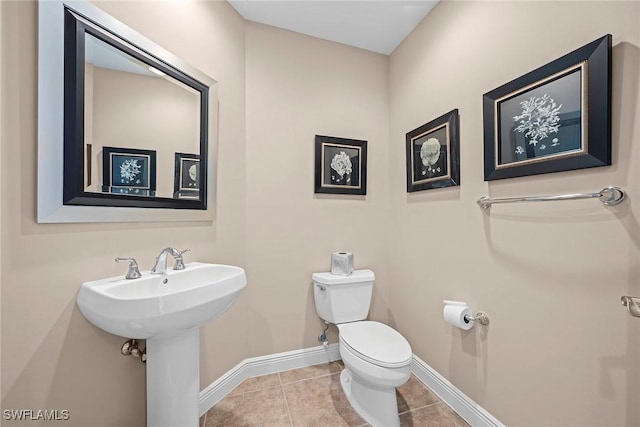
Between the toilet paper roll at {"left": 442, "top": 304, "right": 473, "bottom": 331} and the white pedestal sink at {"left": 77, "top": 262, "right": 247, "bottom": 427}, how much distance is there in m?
1.12

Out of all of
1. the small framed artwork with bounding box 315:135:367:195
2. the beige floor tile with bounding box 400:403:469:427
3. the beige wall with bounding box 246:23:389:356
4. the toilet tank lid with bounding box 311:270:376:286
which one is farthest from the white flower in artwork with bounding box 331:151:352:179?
the beige floor tile with bounding box 400:403:469:427

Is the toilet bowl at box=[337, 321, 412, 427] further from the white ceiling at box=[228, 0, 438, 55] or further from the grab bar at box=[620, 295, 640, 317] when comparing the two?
the white ceiling at box=[228, 0, 438, 55]

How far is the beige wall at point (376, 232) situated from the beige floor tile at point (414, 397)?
0.18 meters

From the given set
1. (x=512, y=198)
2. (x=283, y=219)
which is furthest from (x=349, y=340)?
(x=512, y=198)

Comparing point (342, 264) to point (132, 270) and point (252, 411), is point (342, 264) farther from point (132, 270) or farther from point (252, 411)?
point (132, 270)

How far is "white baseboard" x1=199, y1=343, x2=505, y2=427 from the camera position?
4.54 ft

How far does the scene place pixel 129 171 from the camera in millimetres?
1173

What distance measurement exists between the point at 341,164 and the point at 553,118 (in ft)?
4.09

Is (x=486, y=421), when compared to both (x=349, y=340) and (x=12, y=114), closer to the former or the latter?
(x=349, y=340)

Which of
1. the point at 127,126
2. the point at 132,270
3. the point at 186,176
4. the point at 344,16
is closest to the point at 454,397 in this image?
the point at 132,270

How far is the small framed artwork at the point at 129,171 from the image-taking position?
1.09 meters

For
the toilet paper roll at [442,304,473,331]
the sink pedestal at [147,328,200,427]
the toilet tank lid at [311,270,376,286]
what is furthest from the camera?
the toilet tank lid at [311,270,376,286]

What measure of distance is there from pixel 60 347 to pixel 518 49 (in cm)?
231

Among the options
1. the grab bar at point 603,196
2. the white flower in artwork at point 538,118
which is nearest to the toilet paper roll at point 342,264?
A: the grab bar at point 603,196
